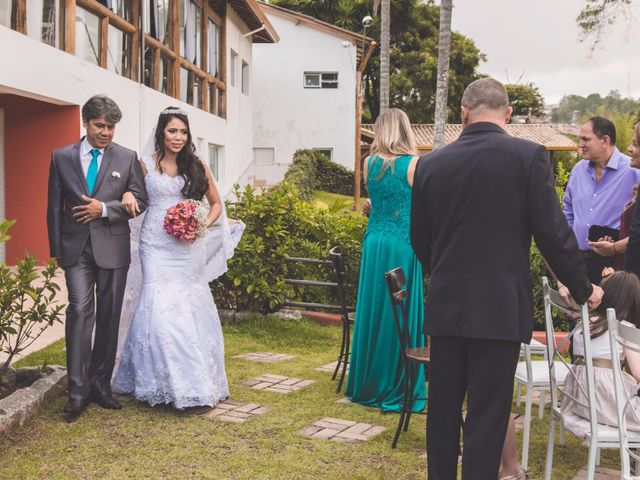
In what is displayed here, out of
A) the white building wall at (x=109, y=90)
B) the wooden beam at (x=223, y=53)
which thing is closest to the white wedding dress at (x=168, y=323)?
the white building wall at (x=109, y=90)

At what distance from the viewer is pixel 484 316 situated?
3.46 meters

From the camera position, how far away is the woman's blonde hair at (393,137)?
18.7ft

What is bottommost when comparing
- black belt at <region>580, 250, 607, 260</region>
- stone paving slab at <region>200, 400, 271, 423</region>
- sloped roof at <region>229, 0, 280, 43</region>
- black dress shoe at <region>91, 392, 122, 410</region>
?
stone paving slab at <region>200, 400, 271, 423</region>

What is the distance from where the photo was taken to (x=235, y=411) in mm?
5773

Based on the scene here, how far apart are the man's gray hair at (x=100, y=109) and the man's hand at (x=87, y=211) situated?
564mm

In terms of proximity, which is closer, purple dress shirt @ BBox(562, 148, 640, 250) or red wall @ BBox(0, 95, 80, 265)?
purple dress shirt @ BBox(562, 148, 640, 250)

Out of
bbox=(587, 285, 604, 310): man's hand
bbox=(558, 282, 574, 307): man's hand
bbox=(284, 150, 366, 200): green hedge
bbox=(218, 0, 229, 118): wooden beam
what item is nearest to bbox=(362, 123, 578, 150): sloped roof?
bbox=(284, 150, 366, 200): green hedge

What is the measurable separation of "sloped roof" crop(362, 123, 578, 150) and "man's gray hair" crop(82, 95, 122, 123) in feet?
120

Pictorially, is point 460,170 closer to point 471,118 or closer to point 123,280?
point 471,118

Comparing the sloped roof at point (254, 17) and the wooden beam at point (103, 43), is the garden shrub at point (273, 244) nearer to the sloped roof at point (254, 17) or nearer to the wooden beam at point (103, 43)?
the wooden beam at point (103, 43)

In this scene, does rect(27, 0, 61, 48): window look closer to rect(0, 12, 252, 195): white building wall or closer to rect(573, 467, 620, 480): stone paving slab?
rect(0, 12, 252, 195): white building wall

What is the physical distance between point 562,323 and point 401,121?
160 inches

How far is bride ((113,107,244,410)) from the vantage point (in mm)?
5691

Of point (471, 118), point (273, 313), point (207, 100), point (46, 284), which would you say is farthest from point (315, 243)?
point (207, 100)
